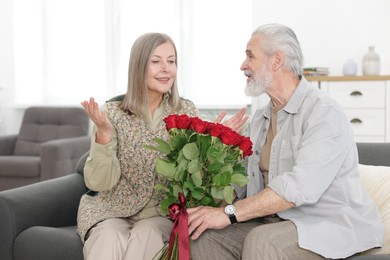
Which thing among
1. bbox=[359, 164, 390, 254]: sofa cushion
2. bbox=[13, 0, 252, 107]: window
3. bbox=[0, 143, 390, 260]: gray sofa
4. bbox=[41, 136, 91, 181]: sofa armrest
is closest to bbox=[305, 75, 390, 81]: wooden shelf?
bbox=[13, 0, 252, 107]: window

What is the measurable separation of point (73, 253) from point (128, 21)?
4.09m

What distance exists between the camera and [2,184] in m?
5.05

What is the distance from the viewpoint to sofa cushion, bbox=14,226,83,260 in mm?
2230

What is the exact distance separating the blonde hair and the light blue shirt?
0.63 metres

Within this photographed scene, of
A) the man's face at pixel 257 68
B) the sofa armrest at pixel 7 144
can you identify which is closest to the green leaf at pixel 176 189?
the man's face at pixel 257 68

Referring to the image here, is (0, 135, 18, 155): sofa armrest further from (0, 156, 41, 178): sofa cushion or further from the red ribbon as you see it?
the red ribbon

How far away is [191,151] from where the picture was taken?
175 centimetres

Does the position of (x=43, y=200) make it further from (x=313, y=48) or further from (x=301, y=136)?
(x=313, y=48)

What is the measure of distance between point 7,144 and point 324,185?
4.35 m

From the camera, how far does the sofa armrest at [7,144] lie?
5.49m

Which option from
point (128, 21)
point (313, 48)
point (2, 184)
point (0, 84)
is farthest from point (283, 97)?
point (0, 84)

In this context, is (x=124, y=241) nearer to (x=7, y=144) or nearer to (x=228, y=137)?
(x=228, y=137)

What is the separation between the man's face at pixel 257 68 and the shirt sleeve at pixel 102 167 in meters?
0.61

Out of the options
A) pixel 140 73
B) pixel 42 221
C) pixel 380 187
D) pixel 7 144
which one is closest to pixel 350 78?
pixel 380 187
